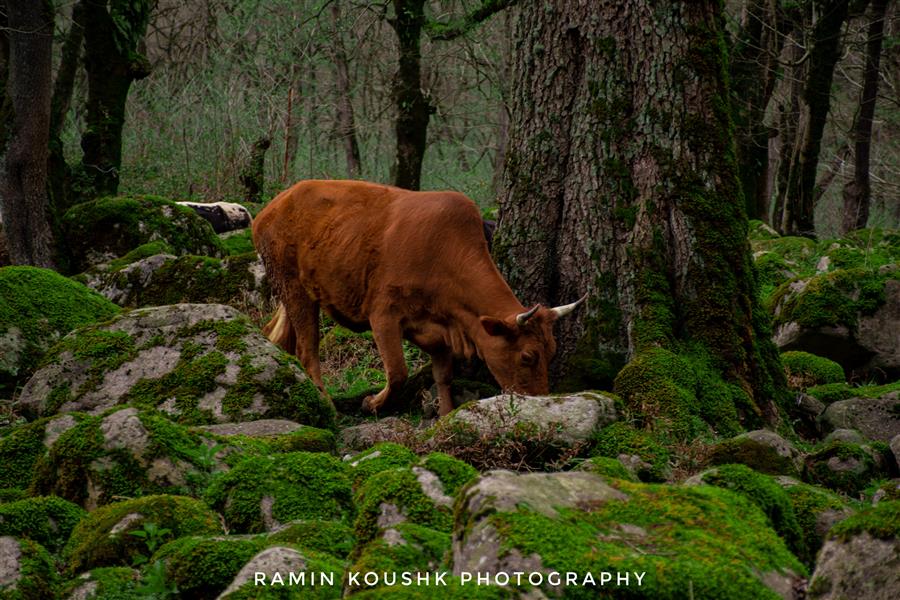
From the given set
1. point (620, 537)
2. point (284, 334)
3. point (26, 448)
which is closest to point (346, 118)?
point (284, 334)

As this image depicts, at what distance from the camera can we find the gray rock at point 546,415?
20.5 ft

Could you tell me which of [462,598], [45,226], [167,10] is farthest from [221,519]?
[167,10]

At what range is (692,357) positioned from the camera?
7.88m

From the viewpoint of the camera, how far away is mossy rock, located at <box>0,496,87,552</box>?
4.82 meters

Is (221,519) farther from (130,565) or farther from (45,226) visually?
(45,226)

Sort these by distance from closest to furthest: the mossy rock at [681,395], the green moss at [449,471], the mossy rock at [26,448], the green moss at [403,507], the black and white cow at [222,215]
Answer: the green moss at [403,507], the green moss at [449,471], the mossy rock at [26,448], the mossy rock at [681,395], the black and white cow at [222,215]

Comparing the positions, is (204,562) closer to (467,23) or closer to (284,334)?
(284,334)

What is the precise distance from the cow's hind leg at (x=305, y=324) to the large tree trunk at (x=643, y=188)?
2.72 metres

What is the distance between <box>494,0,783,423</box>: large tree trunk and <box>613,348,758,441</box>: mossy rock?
0.39 feet

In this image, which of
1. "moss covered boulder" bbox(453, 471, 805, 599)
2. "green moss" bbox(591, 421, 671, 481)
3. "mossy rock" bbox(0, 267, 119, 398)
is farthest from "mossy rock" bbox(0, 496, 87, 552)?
"mossy rock" bbox(0, 267, 119, 398)

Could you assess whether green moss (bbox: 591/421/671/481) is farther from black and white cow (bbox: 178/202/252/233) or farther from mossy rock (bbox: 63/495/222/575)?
black and white cow (bbox: 178/202/252/233)

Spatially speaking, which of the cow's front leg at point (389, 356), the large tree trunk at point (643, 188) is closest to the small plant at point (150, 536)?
the large tree trunk at point (643, 188)

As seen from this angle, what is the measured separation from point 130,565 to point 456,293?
4775 mm

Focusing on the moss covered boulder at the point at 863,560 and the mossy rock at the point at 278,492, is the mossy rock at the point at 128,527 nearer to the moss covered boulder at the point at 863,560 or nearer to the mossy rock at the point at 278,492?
the mossy rock at the point at 278,492
